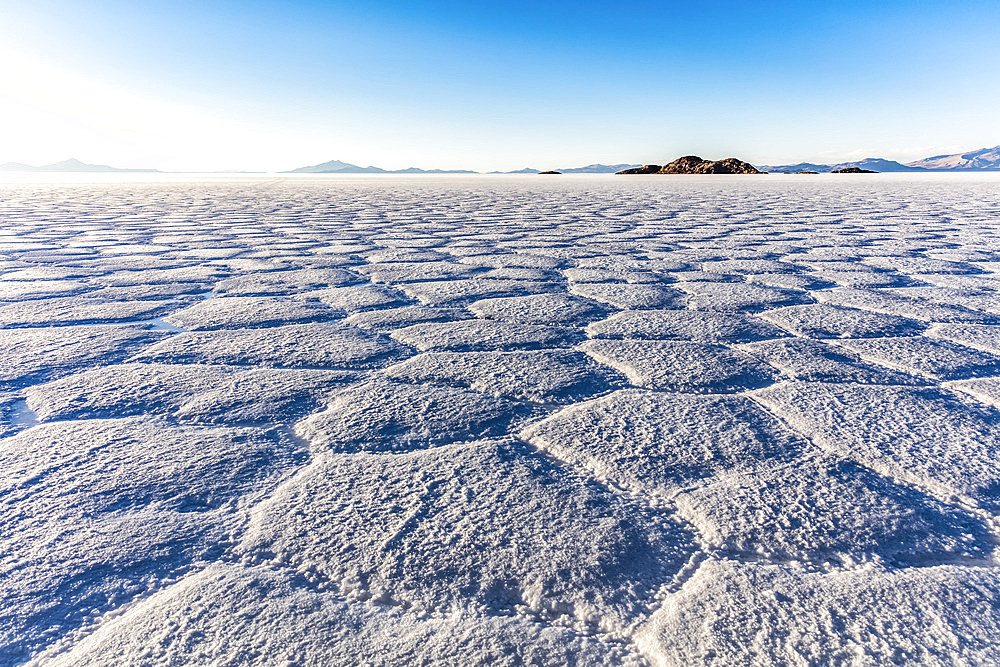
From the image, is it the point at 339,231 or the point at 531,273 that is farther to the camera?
the point at 339,231

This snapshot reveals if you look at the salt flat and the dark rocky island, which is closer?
the salt flat

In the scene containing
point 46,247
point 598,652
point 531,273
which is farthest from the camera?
point 46,247

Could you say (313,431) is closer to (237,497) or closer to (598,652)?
(237,497)

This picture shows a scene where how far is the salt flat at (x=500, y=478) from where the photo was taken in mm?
665

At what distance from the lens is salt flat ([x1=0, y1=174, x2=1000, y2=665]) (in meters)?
0.67

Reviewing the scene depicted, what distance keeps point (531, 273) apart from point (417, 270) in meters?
0.58

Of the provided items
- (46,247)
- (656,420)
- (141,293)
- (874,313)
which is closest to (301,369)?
(656,420)

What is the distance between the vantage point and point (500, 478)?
97 centimetres

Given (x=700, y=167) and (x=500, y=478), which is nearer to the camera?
(x=500, y=478)

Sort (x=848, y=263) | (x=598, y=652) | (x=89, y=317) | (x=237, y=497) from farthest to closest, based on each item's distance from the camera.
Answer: (x=848, y=263) → (x=89, y=317) → (x=237, y=497) → (x=598, y=652)

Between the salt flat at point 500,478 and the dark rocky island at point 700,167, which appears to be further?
the dark rocky island at point 700,167

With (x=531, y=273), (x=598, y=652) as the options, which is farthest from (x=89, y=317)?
(x=598, y=652)

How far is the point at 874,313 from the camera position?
6.48 feet

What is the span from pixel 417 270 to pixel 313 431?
70.0 inches
